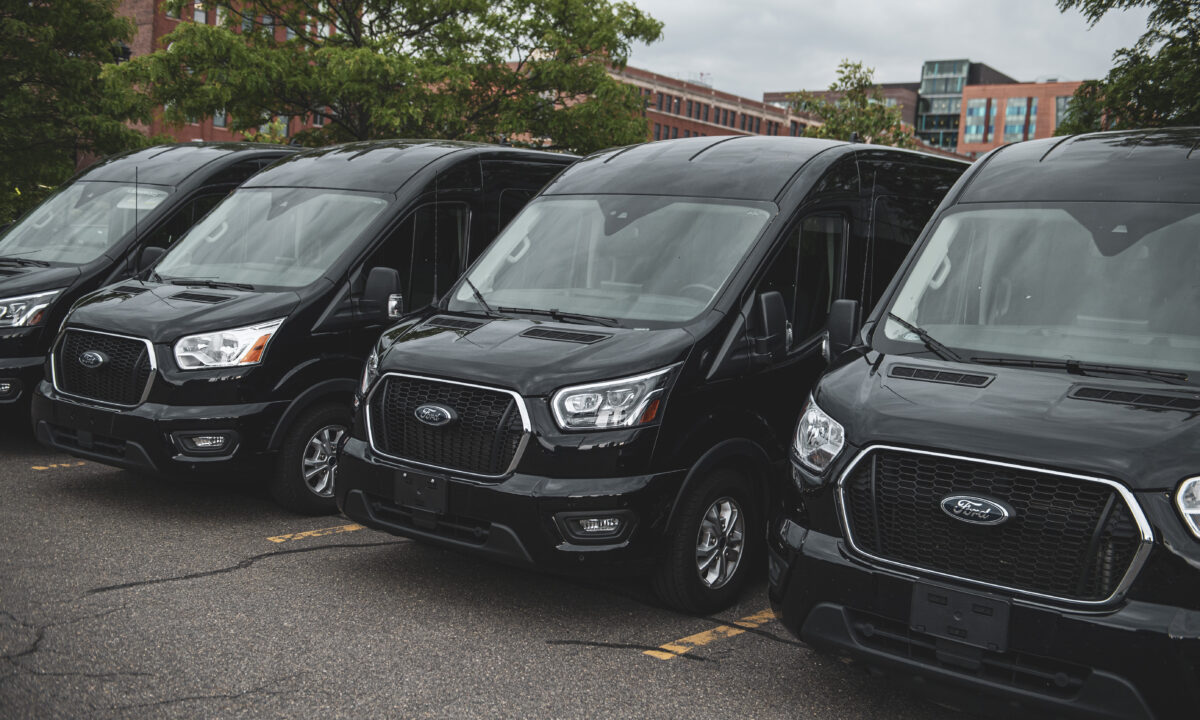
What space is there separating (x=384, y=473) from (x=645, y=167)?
245 cm

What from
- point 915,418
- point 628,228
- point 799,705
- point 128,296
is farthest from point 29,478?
point 915,418

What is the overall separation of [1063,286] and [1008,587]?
5.13 feet

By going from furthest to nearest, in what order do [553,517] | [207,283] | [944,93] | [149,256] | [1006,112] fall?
[944,93]
[1006,112]
[149,256]
[207,283]
[553,517]

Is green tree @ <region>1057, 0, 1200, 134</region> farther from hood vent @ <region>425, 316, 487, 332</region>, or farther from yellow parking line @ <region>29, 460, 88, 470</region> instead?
yellow parking line @ <region>29, 460, 88, 470</region>

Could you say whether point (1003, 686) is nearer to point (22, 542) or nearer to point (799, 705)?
point (799, 705)

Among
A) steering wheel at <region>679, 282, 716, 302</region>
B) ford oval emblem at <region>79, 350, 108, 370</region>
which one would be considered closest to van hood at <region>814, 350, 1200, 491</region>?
steering wheel at <region>679, 282, 716, 302</region>

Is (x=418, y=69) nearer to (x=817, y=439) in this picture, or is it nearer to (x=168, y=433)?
(x=168, y=433)

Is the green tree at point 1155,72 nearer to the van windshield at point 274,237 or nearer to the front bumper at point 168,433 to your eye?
the van windshield at point 274,237

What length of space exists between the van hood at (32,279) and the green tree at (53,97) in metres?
Answer: 16.6

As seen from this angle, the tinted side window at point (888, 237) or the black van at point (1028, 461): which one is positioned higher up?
the tinted side window at point (888, 237)

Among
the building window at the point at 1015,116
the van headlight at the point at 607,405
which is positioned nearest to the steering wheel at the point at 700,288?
the van headlight at the point at 607,405

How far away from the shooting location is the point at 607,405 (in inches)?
210

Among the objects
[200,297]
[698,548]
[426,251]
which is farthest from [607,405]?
[200,297]

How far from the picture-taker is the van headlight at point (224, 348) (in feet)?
22.8
